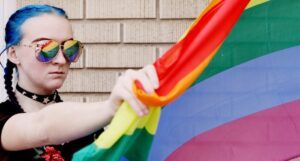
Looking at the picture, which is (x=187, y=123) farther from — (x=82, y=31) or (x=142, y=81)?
(x=82, y=31)

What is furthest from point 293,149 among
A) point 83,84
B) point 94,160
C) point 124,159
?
point 83,84

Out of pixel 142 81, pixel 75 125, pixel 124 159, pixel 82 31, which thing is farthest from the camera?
pixel 82 31

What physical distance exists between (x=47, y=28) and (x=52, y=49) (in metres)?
0.07

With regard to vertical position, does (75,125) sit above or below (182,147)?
above

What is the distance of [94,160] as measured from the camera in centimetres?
175

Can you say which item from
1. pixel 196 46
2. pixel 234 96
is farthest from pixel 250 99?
pixel 196 46

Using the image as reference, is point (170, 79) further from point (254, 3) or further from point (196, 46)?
point (254, 3)

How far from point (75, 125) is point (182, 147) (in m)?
0.54

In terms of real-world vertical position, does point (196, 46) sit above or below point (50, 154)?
above

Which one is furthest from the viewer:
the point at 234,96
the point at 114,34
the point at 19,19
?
the point at 114,34

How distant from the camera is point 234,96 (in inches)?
88.5

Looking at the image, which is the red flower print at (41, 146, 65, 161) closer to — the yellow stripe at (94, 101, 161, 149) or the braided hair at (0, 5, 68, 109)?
the braided hair at (0, 5, 68, 109)

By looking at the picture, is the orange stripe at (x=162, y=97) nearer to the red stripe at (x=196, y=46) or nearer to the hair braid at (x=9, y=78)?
the red stripe at (x=196, y=46)

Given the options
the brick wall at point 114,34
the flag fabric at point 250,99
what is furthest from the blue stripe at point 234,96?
the brick wall at point 114,34
